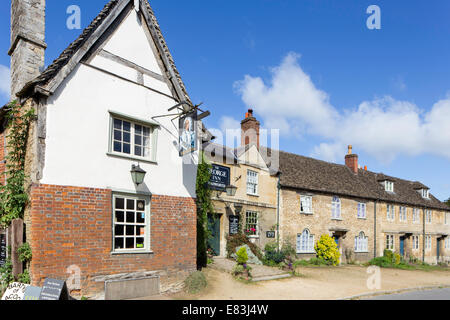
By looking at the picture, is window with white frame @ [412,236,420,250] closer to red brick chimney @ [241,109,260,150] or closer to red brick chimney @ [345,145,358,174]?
red brick chimney @ [345,145,358,174]

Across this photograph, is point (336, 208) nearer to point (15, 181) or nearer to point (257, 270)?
point (257, 270)

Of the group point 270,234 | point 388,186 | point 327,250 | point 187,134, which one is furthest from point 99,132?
point 388,186

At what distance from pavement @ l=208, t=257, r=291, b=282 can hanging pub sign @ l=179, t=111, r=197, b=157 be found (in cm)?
599

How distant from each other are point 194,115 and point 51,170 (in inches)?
173

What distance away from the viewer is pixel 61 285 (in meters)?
7.49

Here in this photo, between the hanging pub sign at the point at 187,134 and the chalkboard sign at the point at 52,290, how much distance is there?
195 inches

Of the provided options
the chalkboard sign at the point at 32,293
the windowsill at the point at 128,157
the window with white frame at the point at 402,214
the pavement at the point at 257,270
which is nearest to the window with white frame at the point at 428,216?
the window with white frame at the point at 402,214

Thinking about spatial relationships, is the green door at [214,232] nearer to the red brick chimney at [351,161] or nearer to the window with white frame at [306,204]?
the window with white frame at [306,204]

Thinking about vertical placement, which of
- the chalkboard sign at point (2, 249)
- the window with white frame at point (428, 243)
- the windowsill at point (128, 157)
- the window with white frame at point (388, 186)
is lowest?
the window with white frame at point (428, 243)

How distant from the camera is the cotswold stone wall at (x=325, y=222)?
20.5 meters

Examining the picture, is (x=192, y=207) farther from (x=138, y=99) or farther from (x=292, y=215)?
(x=292, y=215)

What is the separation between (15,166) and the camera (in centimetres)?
895
